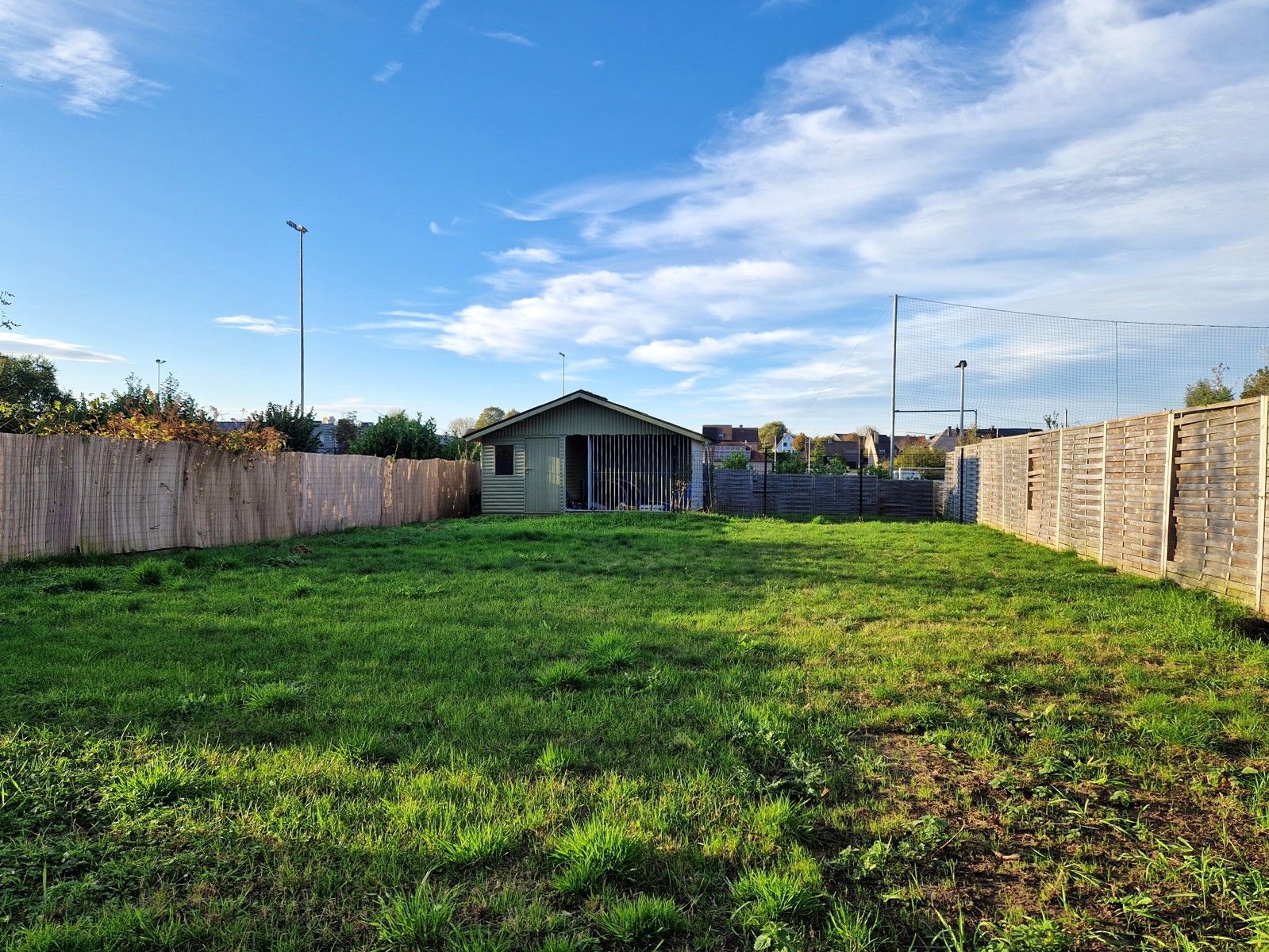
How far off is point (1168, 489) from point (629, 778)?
26.6 ft

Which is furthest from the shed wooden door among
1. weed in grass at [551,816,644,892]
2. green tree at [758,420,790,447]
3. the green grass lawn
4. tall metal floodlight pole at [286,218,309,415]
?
green tree at [758,420,790,447]

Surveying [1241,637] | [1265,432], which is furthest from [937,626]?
[1265,432]

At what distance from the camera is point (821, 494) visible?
Result: 22.1 metres

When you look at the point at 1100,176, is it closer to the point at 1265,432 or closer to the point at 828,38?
the point at 828,38

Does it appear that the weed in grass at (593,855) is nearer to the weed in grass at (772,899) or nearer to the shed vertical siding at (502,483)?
the weed in grass at (772,899)

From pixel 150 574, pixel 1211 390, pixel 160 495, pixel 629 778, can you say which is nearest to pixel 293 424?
pixel 160 495

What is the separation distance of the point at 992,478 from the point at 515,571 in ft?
42.2

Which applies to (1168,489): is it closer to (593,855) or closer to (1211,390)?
(593,855)

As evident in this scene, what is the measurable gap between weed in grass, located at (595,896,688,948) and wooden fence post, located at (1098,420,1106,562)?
396 inches

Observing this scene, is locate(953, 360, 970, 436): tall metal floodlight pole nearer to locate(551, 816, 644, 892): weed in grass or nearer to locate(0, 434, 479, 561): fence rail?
locate(0, 434, 479, 561): fence rail

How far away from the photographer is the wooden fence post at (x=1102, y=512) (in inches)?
378

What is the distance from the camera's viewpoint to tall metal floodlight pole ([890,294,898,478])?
2267 centimetres

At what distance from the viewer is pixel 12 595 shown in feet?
21.5

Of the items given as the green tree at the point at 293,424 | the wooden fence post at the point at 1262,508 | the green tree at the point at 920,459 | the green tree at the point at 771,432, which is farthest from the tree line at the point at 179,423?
the green tree at the point at 771,432
